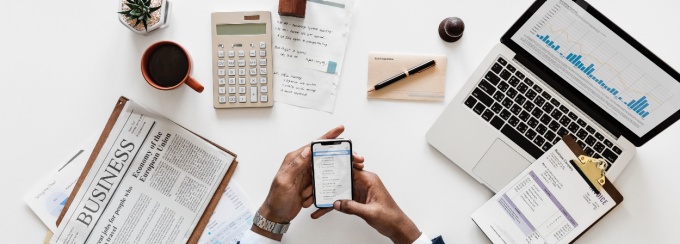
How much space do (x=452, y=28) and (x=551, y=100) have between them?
241 millimetres

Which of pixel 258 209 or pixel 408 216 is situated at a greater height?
pixel 408 216

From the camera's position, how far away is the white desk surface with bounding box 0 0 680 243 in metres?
1.01

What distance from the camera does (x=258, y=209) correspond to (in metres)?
0.99

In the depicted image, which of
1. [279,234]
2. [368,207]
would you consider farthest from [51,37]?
[368,207]

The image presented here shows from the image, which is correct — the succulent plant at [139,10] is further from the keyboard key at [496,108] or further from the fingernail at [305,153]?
the keyboard key at [496,108]

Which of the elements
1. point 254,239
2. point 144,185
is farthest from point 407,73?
point 144,185

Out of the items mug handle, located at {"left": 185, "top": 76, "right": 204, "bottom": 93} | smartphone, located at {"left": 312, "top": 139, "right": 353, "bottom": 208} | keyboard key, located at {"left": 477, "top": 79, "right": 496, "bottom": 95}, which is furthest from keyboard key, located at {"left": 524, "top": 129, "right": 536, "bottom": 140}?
mug handle, located at {"left": 185, "top": 76, "right": 204, "bottom": 93}

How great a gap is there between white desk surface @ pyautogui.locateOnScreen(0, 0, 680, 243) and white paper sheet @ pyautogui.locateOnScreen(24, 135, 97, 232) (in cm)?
2

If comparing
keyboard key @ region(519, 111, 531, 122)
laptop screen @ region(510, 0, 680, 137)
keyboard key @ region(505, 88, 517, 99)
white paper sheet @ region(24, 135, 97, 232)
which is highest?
laptop screen @ region(510, 0, 680, 137)

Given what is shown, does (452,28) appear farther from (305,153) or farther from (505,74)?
(305,153)

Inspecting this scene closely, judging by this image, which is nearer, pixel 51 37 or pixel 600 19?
pixel 600 19

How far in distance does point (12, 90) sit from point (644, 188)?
1.33 m

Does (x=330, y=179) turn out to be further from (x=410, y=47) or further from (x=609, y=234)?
(x=609, y=234)

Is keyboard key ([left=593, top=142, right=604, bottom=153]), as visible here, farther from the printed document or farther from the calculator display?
the calculator display
